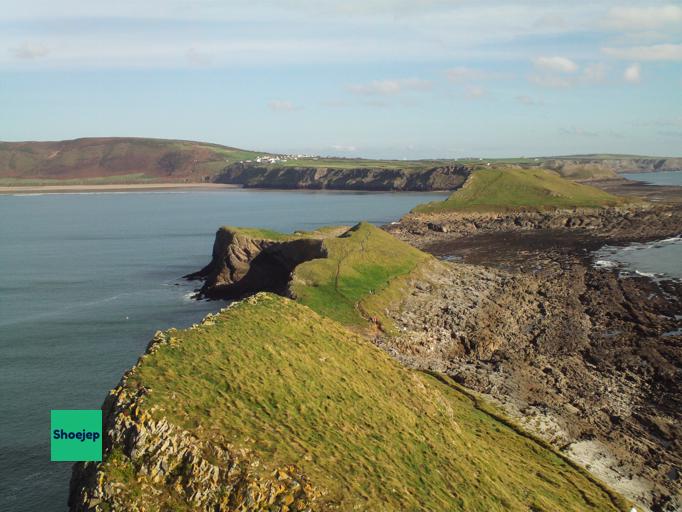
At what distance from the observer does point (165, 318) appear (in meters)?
→ 60.5

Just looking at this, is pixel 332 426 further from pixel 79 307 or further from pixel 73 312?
pixel 79 307

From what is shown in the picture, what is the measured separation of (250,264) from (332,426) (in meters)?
52.9

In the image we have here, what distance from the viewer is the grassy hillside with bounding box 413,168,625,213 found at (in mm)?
135125

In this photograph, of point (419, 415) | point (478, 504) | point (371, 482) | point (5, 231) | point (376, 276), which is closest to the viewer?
point (371, 482)

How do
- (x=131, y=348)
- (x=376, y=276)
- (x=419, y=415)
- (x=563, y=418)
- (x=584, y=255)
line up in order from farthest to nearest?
(x=584, y=255) < (x=376, y=276) < (x=131, y=348) < (x=563, y=418) < (x=419, y=415)

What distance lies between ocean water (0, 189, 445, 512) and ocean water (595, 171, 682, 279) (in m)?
53.6

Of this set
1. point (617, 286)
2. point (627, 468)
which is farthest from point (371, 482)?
point (617, 286)

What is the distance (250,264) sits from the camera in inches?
2862

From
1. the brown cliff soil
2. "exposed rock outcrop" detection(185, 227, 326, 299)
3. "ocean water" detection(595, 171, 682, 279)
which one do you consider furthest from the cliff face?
"exposed rock outcrop" detection(185, 227, 326, 299)

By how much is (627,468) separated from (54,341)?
47745 millimetres

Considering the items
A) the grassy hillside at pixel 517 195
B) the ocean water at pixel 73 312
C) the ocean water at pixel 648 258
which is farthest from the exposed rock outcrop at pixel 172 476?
the grassy hillside at pixel 517 195

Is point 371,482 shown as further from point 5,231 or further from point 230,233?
point 5,231

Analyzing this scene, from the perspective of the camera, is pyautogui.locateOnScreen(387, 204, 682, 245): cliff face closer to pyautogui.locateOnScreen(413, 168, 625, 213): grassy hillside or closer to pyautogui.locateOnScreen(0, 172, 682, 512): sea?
pyautogui.locateOnScreen(413, 168, 625, 213): grassy hillside

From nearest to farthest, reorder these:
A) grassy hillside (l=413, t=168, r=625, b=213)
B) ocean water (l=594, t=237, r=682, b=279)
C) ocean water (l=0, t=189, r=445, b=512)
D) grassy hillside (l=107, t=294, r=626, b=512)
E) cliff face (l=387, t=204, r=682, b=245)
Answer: grassy hillside (l=107, t=294, r=626, b=512), ocean water (l=0, t=189, r=445, b=512), ocean water (l=594, t=237, r=682, b=279), cliff face (l=387, t=204, r=682, b=245), grassy hillside (l=413, t=168, r=625, b=213)
